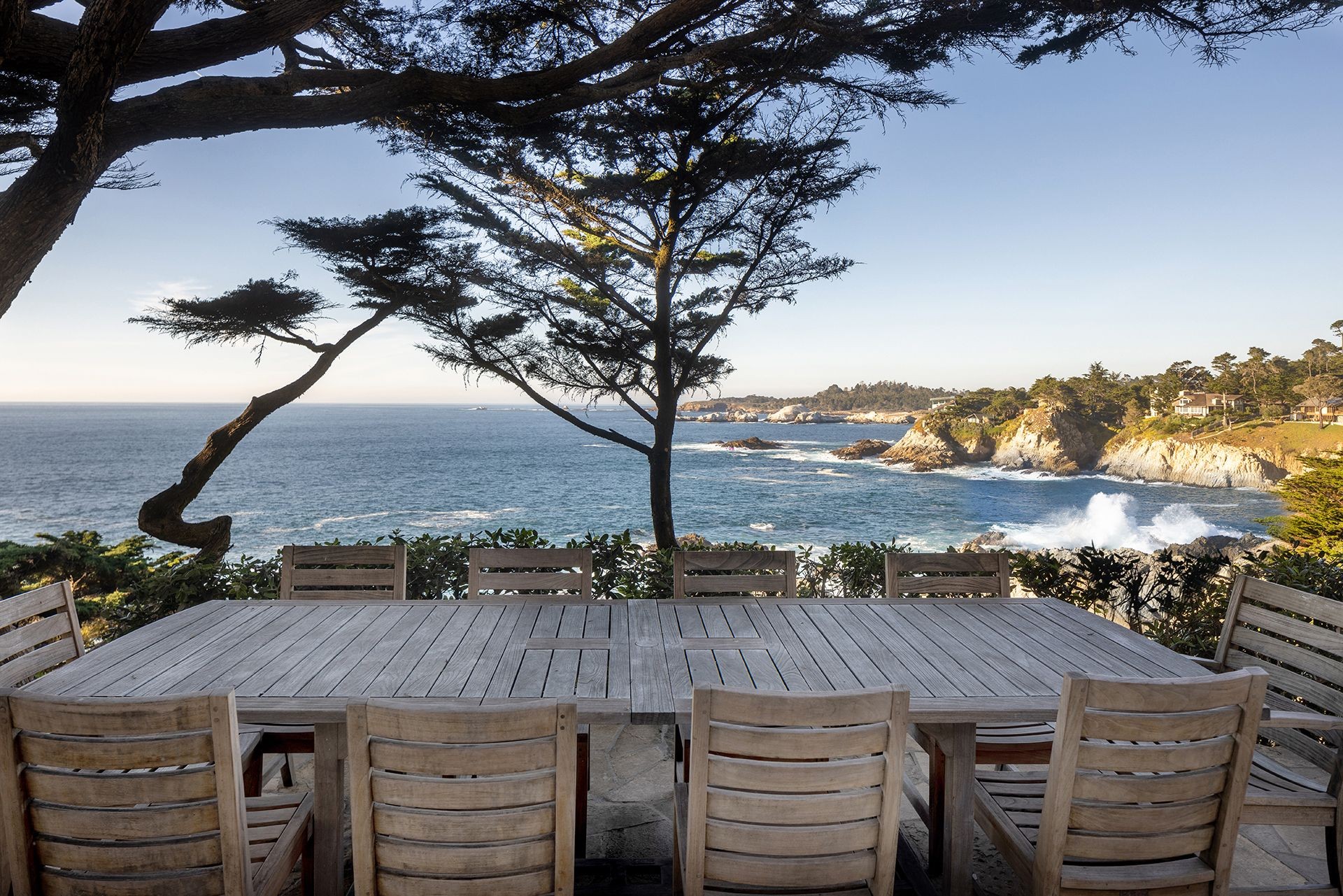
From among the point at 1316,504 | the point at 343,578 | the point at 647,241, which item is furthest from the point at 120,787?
the point at 1316,504

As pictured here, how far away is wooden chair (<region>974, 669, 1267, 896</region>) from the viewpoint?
49.9 inches

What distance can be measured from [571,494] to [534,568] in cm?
3467

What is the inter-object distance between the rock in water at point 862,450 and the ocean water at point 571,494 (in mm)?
1408

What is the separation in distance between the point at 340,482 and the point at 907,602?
42541 mm

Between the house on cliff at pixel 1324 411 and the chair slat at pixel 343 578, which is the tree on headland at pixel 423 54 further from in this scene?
the house on cliff at pixel 1324 411

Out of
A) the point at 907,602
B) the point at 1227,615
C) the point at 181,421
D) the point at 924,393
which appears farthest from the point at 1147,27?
the point at 181,421

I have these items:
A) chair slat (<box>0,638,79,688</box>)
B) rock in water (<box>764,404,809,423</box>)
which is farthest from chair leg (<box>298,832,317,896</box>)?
rock in water (<box>764,404,809,423</box>)

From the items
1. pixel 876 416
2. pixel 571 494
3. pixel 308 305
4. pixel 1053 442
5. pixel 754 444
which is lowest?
pixel 571 494

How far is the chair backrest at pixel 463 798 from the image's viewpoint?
1.10 metres

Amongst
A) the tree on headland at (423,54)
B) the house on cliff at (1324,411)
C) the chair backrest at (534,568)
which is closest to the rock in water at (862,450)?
the house on cliff at (1324,411)

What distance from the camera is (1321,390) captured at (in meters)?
12.0

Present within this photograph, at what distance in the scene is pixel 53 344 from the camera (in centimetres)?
3491

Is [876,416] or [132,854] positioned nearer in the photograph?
[132,854]

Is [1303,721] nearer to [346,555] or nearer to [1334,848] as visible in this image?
[1334,848]
